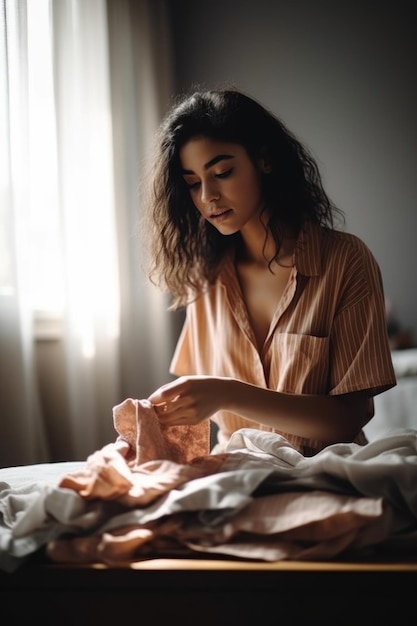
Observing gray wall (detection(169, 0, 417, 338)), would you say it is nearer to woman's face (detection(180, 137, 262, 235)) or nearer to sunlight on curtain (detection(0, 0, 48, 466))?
sunlight on curtain (detection(0, 0, 48, 466))

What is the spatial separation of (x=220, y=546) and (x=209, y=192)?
726 millimetres

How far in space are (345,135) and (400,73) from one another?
1.07 feet

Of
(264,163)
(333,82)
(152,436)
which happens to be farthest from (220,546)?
(333,82)

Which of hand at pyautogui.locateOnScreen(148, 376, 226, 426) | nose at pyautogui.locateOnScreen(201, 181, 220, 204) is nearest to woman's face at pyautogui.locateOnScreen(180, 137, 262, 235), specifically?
nose at pyautogui.locateOnScreen(201, 181, 220, 204)

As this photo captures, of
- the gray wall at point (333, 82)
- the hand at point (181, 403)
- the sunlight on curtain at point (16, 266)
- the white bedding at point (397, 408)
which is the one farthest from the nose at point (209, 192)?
the gray wall at point (333, 82)

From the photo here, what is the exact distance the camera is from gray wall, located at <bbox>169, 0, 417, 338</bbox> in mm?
2873

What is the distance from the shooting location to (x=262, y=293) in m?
1.45

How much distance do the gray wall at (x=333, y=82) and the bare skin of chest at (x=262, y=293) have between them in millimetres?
1572

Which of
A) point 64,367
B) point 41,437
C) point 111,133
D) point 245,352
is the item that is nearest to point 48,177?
point 111,133

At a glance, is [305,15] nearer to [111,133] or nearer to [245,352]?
[111,133]

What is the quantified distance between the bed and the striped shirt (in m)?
0.42

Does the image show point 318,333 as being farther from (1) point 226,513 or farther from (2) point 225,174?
(1) point 226,513

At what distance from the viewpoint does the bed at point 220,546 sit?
73 cm

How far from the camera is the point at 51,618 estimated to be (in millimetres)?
760
